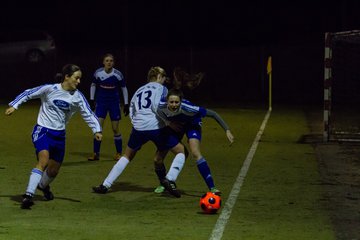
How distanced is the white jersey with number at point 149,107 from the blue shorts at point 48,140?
1.23m

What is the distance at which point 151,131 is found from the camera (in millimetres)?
11148

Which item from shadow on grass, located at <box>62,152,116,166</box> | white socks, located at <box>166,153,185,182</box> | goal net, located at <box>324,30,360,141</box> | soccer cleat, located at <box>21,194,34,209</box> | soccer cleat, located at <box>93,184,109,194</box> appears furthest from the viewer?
goal net, located at <box>324,30,360,141</box>

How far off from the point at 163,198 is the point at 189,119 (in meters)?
1.14

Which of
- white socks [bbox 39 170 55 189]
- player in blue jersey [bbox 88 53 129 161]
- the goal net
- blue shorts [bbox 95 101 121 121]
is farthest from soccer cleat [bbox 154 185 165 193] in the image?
the goal net

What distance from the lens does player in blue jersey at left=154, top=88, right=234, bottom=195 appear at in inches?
420

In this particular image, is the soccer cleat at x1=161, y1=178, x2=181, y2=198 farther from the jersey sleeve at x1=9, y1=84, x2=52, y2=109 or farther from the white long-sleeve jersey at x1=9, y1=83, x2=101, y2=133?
the jersey sleeve at x1=9, y1=84, x2=52, y2=109

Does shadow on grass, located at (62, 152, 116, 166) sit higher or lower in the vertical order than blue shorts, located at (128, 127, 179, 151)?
lower

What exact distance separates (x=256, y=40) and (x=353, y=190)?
36.4 m

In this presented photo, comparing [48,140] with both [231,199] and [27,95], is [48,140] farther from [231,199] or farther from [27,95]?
[231,199]

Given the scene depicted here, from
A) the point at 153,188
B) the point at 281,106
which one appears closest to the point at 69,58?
the point at 281,106

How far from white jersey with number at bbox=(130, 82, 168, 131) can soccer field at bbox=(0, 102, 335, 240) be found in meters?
0.99

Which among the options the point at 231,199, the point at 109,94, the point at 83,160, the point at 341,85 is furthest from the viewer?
the point at 341,85

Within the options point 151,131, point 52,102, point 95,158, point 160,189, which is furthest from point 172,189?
point 95,158

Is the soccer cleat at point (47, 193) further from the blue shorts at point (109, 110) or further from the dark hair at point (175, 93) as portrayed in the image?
the blue shorts at point (109, 110)
